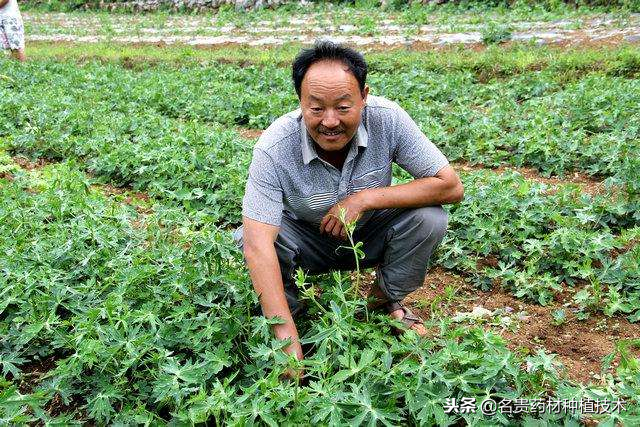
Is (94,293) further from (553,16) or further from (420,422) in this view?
(553,16)

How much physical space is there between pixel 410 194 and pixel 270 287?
0.81 meters

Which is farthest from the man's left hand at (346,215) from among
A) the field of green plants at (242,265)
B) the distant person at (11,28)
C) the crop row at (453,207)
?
the distant person at (11,28)

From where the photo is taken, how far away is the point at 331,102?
2762mm

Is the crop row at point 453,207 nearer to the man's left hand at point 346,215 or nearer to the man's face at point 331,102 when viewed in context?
the man's left hand at point 346,215

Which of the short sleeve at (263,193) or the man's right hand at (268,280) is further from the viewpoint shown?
the short sleeve at (263,193)

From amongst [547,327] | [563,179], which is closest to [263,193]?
[547,327]

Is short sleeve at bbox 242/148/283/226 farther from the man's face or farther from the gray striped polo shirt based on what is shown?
the man's face

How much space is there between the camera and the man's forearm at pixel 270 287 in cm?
275

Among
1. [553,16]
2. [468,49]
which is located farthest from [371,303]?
[553,16]

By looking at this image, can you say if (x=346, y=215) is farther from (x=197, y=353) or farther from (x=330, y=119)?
(x=197, y=353)

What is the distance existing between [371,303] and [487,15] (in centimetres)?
1269

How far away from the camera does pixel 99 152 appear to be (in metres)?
6.05

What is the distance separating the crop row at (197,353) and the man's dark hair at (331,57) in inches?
36.3

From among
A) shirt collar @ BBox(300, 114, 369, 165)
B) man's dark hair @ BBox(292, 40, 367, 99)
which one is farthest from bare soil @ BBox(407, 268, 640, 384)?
man's dark hair @ BBox(292, 40, 367, 99)
